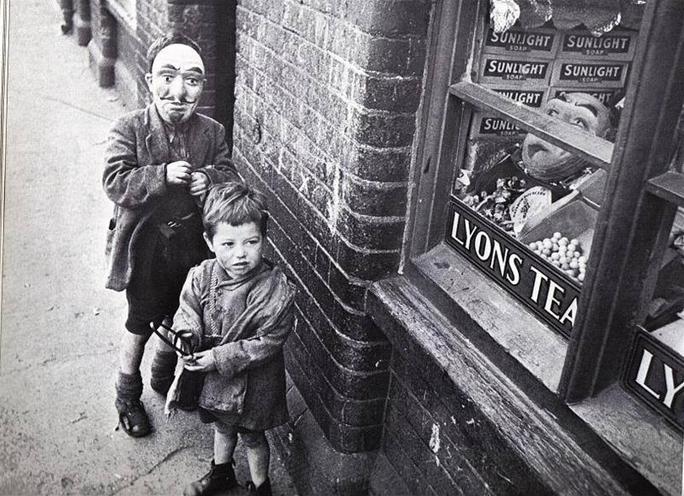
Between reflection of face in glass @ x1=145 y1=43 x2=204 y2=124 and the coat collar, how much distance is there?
0.05 m

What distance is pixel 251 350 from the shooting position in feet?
7.51

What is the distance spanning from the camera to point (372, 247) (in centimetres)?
240

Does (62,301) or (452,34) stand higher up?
(452,34)

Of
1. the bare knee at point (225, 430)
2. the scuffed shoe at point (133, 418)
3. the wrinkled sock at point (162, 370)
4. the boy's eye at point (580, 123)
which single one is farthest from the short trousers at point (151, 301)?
the boy's eye at point (580, 123)

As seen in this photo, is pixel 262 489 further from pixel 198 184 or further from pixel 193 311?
pixel 198 184

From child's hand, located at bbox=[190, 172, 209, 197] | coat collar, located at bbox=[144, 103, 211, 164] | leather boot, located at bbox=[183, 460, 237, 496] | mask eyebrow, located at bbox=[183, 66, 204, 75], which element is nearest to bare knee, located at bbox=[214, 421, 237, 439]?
leather boot, located at bbox=[183, 460, 237, 496]

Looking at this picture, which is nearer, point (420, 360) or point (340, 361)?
point (420, 360)

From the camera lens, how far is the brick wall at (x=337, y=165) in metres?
2.21

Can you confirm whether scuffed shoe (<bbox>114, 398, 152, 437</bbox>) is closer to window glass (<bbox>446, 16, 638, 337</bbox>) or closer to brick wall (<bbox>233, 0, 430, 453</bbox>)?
brick wall (<bbox>233, 0, 430, 453</bbox>)

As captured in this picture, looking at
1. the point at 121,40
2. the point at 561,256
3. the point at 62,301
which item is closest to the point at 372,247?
the point at 561,256

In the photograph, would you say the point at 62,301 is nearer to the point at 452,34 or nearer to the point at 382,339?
the point at 382,339

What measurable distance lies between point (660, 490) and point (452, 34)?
4.52 feet

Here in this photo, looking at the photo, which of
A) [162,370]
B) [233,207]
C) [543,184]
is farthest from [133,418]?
[543,184]

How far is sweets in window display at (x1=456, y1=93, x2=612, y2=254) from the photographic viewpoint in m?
1.89
